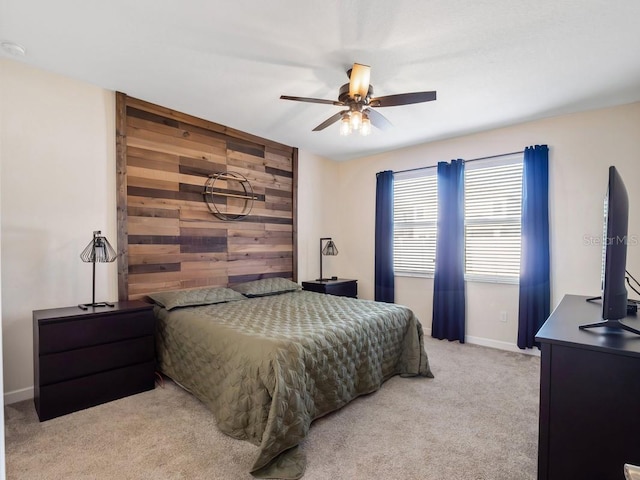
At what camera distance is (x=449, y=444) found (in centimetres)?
206

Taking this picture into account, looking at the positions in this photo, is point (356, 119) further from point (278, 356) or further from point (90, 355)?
point (90, 355)

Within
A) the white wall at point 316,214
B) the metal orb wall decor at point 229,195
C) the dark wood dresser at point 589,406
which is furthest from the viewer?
the white wall at point 316,214

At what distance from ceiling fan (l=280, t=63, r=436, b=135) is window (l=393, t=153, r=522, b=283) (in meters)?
2.00

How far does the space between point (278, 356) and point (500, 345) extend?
10.1 feet

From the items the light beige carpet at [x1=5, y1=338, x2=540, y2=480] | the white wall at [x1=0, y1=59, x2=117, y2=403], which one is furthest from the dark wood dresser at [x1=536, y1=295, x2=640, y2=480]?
the white wall at [x1=0, y1=59, x2=117, y2=403]

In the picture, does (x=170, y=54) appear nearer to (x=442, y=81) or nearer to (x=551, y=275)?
(x=442, y=81)

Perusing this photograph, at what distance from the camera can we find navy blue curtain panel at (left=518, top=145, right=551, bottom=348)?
354 cm

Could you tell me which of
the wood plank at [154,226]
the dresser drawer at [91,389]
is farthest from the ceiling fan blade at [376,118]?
the dresser drawer at [91,389]

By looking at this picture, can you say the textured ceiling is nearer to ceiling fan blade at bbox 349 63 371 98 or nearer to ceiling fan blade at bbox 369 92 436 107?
ceiling fan blade at bbox 349 63 371 98

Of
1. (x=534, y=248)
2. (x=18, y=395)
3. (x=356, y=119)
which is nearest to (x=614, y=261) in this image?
(x=356, y=119)

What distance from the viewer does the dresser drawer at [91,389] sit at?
2.31 m

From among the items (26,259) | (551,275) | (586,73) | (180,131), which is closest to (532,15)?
(586,73)

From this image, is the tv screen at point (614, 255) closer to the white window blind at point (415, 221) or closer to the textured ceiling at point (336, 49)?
the textured ceiling at point (336, 49)

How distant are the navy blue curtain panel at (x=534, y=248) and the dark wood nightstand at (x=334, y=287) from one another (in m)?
2.10
